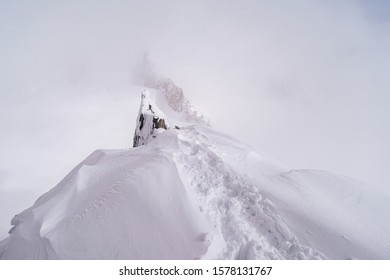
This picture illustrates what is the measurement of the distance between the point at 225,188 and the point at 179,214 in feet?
5.06

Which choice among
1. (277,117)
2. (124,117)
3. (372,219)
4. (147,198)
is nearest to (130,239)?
(147,198)

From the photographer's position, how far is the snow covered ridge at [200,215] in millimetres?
4520

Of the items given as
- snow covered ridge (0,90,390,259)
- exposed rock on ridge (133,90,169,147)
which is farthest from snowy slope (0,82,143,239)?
snow covered ridge (0,90,390,259)

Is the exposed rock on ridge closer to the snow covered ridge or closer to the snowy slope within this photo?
the snow covered ridge

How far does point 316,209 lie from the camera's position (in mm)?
5625

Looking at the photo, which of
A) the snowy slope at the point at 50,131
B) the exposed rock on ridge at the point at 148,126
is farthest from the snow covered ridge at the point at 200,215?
the snowy slope at the point at 50,131

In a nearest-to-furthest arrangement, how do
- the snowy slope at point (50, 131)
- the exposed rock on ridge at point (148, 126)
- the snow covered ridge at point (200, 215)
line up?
the snow covered ridge at point (200, 215)
the exposed rock on ridge at point (148, 126)
the snowy slope at point (50, 131)

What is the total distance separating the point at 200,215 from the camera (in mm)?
5074

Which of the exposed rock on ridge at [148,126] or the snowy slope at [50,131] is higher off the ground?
the exposed rock on ridge at [148,126]

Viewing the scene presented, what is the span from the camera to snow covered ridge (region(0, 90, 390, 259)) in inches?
178

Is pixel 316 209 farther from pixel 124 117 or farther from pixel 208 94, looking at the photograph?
pixel 208 94

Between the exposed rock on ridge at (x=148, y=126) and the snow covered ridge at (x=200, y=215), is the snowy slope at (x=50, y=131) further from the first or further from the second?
the snow covered ridge at (x=200, y=215)

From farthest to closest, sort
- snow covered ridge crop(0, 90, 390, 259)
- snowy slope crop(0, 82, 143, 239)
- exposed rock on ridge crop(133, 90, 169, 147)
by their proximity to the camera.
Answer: snowy slope crop(0, 82, 143, 239) → exposed rock on ridge crop(133, 90, 169, 147) → snow covered ridge crop(0, 90, 390, 259)

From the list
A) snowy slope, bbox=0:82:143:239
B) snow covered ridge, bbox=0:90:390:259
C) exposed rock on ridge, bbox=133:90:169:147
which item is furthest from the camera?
snowy slope, bbox=0:82:143:239
